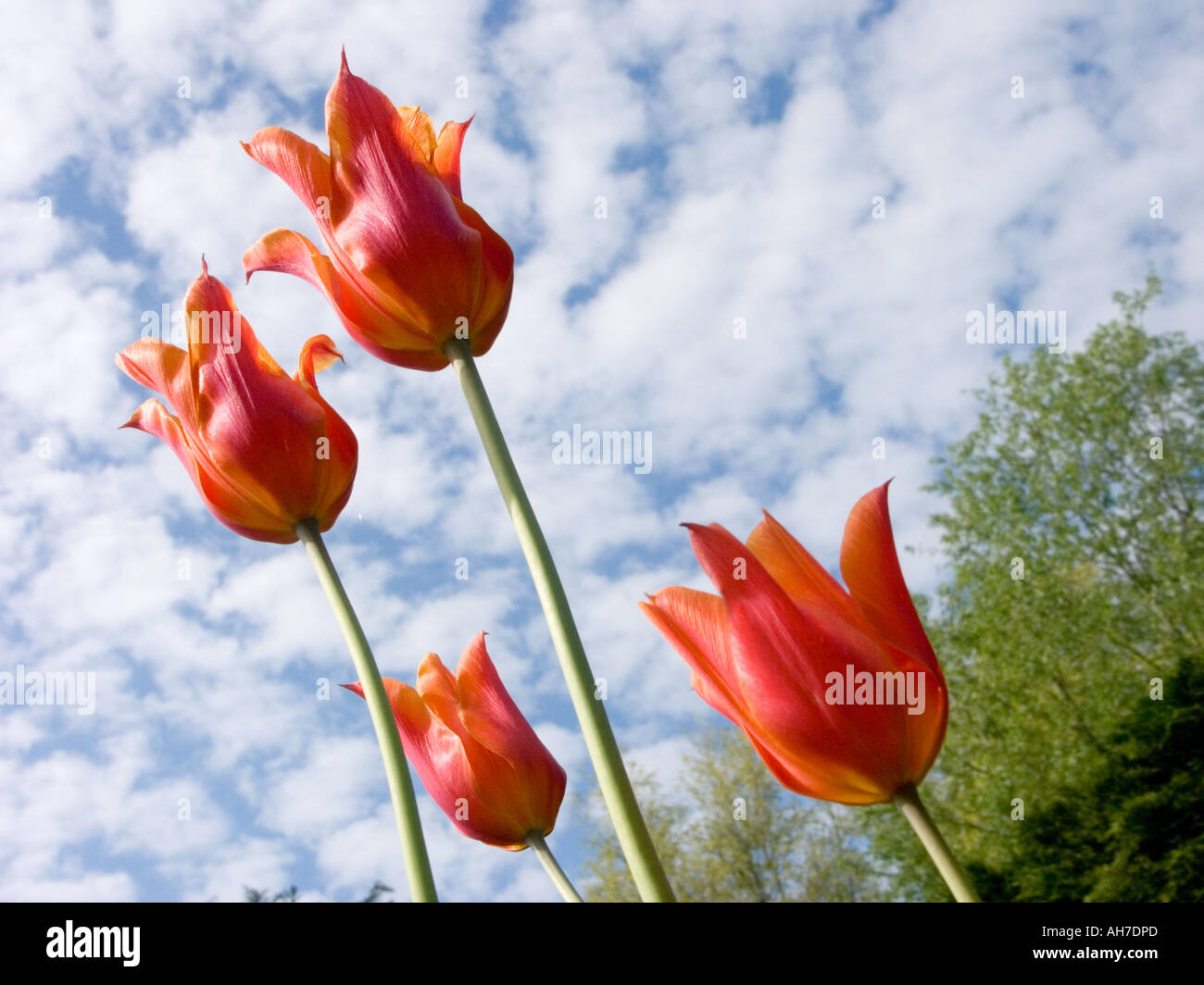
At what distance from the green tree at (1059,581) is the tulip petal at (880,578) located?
13104 millimetres

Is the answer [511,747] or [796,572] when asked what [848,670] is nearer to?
[796,572]

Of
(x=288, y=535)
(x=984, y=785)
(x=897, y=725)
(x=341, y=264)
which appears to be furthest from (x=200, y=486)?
(x=984, y=785)

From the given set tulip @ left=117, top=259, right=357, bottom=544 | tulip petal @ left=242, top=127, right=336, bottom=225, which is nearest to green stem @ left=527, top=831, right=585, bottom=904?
tulip @ left=117, top=259, right=357, bottom=544

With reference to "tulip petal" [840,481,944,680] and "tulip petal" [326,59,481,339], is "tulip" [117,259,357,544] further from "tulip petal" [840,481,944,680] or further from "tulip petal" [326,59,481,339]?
"tulip petal" [840,481,944,680]

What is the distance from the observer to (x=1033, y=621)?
55.3 ft

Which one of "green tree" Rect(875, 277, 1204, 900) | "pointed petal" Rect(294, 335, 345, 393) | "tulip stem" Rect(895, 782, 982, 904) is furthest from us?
"green tree" Rect(875, 277, 1204, 900)

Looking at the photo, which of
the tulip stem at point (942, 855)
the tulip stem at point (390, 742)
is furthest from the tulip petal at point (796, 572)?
the tulip stem at point (390, 742)

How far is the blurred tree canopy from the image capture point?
16.0 meters

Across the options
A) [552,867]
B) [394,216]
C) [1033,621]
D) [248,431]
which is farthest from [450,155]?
[1033,621]

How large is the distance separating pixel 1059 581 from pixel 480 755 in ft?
59.2

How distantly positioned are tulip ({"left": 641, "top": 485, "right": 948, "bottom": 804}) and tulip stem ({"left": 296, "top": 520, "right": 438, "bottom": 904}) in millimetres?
188

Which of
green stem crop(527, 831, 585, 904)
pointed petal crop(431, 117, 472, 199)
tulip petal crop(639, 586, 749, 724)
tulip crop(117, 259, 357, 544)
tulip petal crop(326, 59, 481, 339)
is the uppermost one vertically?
pointed petal crop(431, 117, 472, 199)
